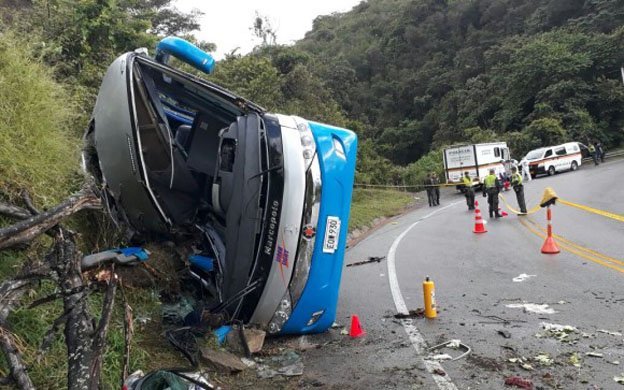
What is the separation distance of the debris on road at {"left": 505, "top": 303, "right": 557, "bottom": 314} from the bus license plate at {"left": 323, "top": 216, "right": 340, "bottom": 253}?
2.37 metres

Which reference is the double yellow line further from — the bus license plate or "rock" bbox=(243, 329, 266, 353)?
"rock" bbox=(243, 329, 266, 353)

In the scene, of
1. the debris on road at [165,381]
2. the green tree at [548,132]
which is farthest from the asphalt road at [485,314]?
the green tree at [548,132]

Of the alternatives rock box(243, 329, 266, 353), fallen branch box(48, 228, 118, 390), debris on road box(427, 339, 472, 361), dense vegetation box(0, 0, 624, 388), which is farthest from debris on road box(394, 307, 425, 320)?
fallen branch box(48, 228, 118, 390)

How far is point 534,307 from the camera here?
5.71 meters

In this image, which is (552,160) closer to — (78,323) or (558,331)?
(558,331)

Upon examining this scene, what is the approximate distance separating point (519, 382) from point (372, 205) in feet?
65.3

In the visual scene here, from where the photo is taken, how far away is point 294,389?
3920 mm

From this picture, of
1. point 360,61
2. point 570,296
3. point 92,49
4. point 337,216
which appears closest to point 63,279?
point 337,216

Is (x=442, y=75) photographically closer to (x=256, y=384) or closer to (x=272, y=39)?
(x=272, y=39)

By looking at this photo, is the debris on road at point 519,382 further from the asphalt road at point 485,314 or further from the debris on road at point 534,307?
the debris on road at point 534,307

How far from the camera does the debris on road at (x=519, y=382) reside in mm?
3631

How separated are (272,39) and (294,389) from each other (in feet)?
173

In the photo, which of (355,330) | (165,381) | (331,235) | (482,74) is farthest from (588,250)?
(482,74)

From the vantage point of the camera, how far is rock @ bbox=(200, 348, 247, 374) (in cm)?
409
